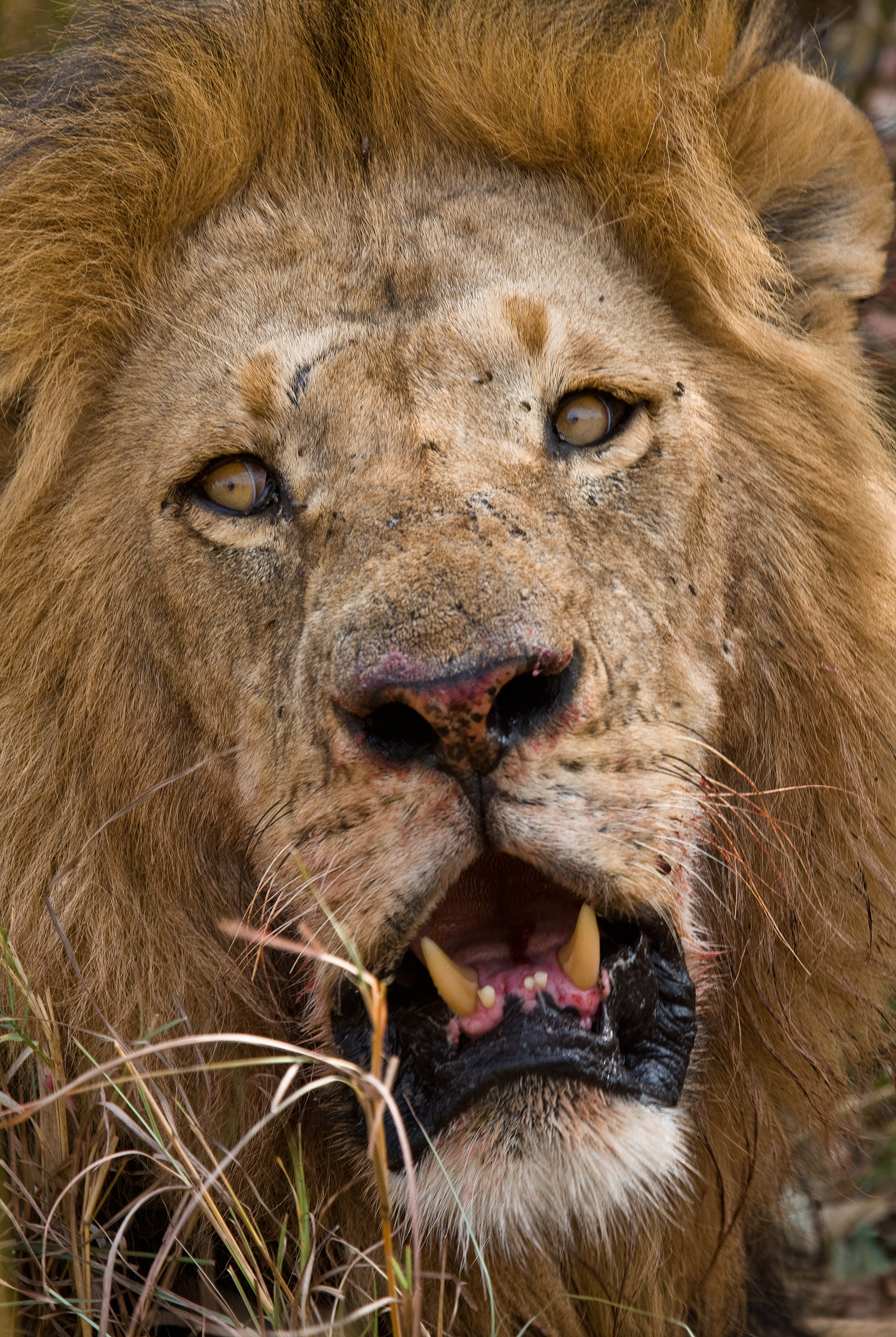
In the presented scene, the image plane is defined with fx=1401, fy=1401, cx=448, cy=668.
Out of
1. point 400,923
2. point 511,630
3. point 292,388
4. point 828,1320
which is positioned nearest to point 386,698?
point 511,630

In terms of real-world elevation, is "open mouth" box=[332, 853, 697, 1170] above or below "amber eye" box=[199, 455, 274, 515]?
below

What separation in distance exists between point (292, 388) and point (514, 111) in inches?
28.0

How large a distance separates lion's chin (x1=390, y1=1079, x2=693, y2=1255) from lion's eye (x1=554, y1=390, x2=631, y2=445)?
1062mm

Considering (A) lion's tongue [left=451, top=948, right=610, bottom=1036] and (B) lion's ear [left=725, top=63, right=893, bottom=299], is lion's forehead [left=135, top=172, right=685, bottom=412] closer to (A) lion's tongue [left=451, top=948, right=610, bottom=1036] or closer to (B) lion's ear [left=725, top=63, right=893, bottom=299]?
(B) lion's ear [left=725, top=63, right=893, bottom=299]

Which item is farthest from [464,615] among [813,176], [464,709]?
[813,176]

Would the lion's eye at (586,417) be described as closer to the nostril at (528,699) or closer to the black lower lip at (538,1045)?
the nostril at (528,699)

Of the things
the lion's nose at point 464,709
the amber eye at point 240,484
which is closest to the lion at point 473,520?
the amber eye at point 240,484

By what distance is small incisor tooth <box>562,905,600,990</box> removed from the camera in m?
2.01

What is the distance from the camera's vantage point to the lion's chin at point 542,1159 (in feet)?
6.62

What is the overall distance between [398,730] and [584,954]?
1.39 ft

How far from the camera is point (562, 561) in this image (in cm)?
215

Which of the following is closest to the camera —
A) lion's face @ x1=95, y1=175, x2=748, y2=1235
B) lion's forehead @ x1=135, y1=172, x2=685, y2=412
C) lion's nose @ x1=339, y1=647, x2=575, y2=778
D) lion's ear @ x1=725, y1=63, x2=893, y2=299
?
lion's nose @ x1=339, y1=647, x2=575, y2=778

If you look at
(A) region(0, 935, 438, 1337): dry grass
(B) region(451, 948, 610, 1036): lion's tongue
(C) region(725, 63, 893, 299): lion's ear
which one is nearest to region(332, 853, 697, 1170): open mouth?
(B) region(451, 948, 610, 1036): lion's tongue

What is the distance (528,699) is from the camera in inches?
77.9
